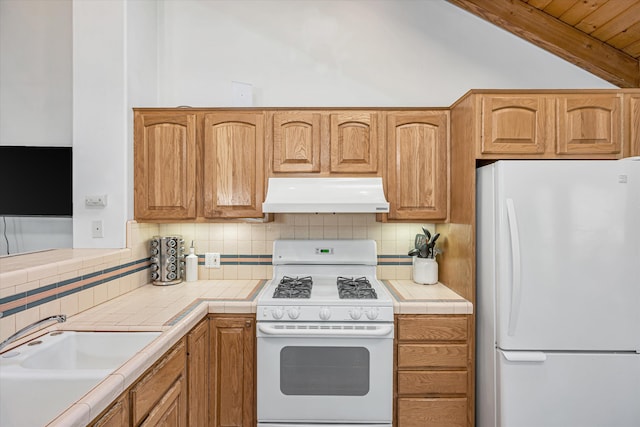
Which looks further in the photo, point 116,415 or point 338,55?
point 338,55

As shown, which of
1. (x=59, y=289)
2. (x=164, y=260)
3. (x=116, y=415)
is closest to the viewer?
(x=116, y=415)

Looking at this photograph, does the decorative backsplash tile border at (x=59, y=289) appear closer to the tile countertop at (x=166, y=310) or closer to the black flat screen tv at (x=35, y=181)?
the tile countertop at (x=166, y=310)

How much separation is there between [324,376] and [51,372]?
1325 millimetres

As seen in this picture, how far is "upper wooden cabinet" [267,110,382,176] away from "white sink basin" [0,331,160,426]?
1.35 meters

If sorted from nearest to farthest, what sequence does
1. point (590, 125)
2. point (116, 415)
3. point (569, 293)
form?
point (116, 415) < point (569, 293) < point (590, 125)

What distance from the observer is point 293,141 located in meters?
2.39

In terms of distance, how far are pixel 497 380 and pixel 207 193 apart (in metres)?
2.04

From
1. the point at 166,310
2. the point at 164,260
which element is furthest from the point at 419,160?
the point at 164,260

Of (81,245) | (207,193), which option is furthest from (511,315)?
(81,245)

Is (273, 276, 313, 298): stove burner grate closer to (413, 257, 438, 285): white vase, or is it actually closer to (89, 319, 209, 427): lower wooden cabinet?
(89, 319, 209, 427): lower wooden cabinet

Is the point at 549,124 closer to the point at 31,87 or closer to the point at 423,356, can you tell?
the point at 423,356

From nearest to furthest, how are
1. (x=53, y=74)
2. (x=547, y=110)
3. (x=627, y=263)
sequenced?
1. (x=627, y=263)
2. (x=547, y=110)
3. (x=53, y=74)

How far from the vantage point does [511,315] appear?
6.10 ft

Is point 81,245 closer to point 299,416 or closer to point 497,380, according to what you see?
point 299,416
